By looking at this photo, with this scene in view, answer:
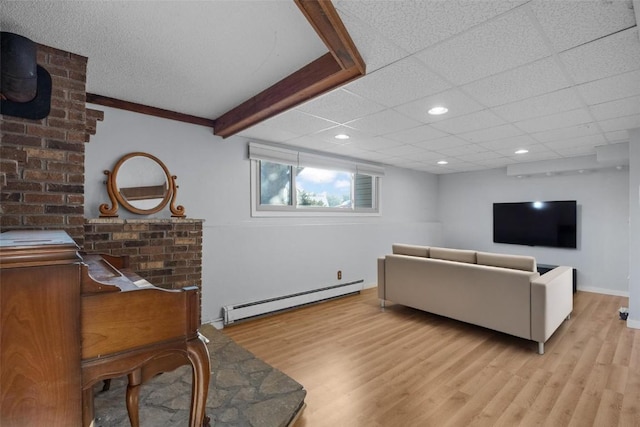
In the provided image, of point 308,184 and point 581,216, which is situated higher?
point 308,184

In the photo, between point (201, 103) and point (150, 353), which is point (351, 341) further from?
point (201, 103)

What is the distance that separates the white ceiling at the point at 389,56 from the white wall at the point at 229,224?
321 millimetres

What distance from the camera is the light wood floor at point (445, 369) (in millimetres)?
1867

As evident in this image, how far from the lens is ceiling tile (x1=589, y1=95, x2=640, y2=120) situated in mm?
2467

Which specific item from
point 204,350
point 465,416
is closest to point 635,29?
point 465,416

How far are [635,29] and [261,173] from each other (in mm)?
3307

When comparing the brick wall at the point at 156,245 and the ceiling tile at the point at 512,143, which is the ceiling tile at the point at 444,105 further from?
the brick wall at the point at 156,245

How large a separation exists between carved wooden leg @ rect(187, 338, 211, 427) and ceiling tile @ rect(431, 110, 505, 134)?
9.43 ft

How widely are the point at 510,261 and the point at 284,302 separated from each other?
256cm

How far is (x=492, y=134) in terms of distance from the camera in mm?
3426

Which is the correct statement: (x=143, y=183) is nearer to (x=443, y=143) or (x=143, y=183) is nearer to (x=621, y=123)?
(x=443, y=143)

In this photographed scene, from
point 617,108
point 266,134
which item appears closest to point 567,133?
point 617,108

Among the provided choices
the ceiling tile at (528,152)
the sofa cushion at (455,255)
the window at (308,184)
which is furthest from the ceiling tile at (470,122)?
the window at (308,184)

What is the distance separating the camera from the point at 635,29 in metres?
1.53
